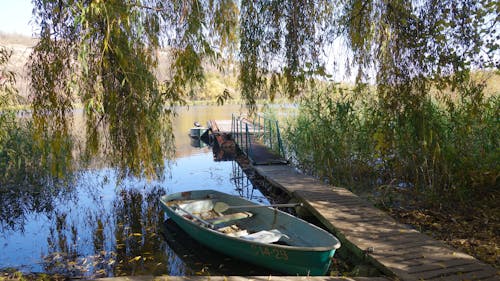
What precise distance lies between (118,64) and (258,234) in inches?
108

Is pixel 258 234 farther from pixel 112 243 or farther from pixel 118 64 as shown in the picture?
pixel 118 64

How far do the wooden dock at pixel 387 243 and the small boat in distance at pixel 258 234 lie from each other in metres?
0.40

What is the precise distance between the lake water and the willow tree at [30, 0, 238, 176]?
160 centimetres

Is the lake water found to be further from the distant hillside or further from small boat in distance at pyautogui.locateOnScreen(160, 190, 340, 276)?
the distant hillside

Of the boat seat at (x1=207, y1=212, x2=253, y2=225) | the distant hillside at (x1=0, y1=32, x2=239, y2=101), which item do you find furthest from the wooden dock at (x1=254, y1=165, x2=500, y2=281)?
the distant hillside at (x1=0, y1=32, x2=239, y2=101)

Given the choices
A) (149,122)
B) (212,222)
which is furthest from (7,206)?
(149,122)

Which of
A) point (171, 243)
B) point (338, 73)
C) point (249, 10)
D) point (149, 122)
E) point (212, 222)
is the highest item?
point (249, 10)

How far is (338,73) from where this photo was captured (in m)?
5.86

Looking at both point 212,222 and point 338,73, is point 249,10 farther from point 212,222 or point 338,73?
point 212,222

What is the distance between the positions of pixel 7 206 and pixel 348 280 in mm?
7130

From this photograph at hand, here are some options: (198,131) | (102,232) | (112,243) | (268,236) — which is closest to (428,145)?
(268,236)

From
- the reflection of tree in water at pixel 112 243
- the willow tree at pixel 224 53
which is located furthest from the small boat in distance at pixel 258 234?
the willow tree at pixel 224 53

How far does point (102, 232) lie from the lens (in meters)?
6.45

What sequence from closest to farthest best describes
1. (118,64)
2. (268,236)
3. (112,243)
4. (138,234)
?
1. (118,64)
2. (268,236)
3. (112,243)
4. (138,234)
